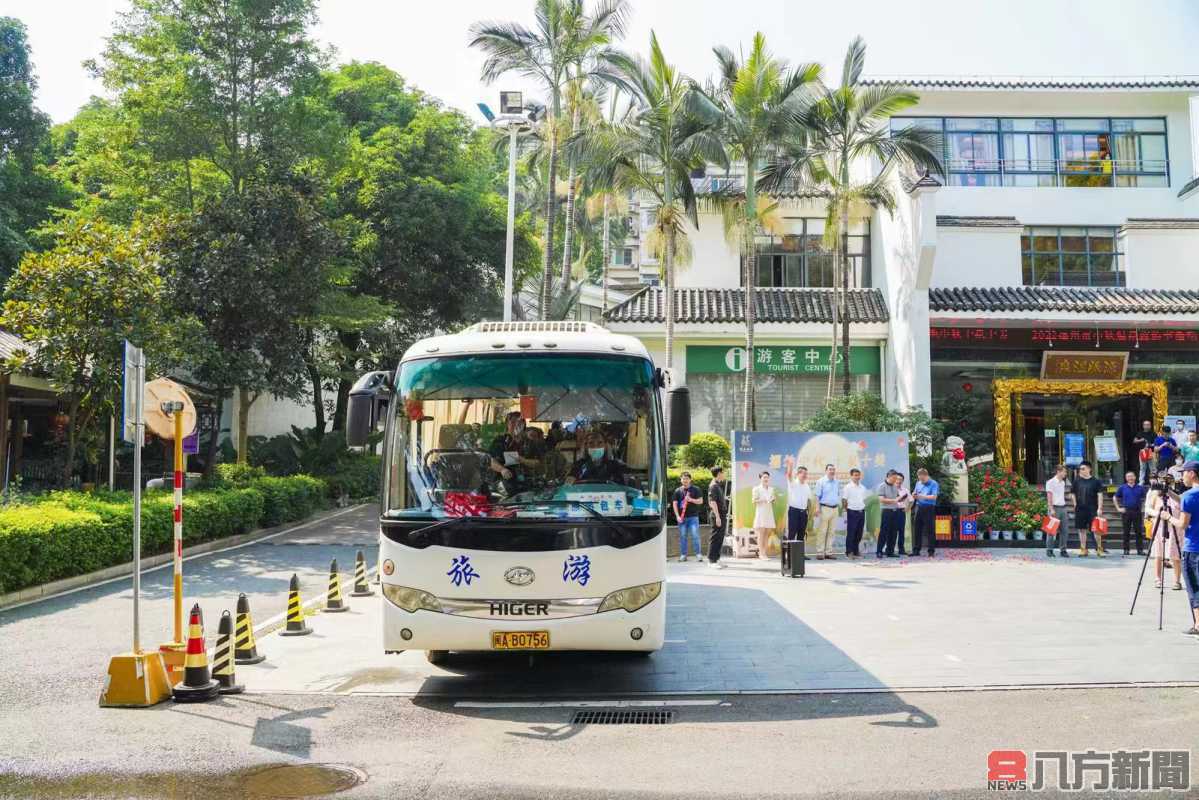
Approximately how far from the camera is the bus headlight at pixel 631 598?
27.1ft

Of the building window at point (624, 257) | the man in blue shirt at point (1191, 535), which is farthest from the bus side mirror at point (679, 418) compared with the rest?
the building window at point (624, 257)

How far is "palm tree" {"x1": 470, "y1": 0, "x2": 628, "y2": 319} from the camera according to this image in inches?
995

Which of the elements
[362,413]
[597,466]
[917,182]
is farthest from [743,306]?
[362,413]

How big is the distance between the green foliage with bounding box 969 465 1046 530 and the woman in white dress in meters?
5.39

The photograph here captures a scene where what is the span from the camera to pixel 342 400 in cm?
3606

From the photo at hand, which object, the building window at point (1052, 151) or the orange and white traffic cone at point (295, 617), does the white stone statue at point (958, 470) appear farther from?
the orange and white traffic cone at point (295, 617)

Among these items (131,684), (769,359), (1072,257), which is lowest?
(131,684)

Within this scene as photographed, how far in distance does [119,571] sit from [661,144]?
1534 centimetres

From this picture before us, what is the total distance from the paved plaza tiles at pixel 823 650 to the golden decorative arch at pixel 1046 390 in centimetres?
1039

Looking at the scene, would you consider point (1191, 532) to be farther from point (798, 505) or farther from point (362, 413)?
point (362, 413)

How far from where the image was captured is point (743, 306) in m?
27.9

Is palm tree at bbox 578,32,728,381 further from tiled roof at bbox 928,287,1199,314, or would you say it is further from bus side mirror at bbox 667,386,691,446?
bus side mirror at bbox 667,386,691,446

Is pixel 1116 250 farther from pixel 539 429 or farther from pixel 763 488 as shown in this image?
pixel 539 429

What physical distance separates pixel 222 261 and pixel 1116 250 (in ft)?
77.4
